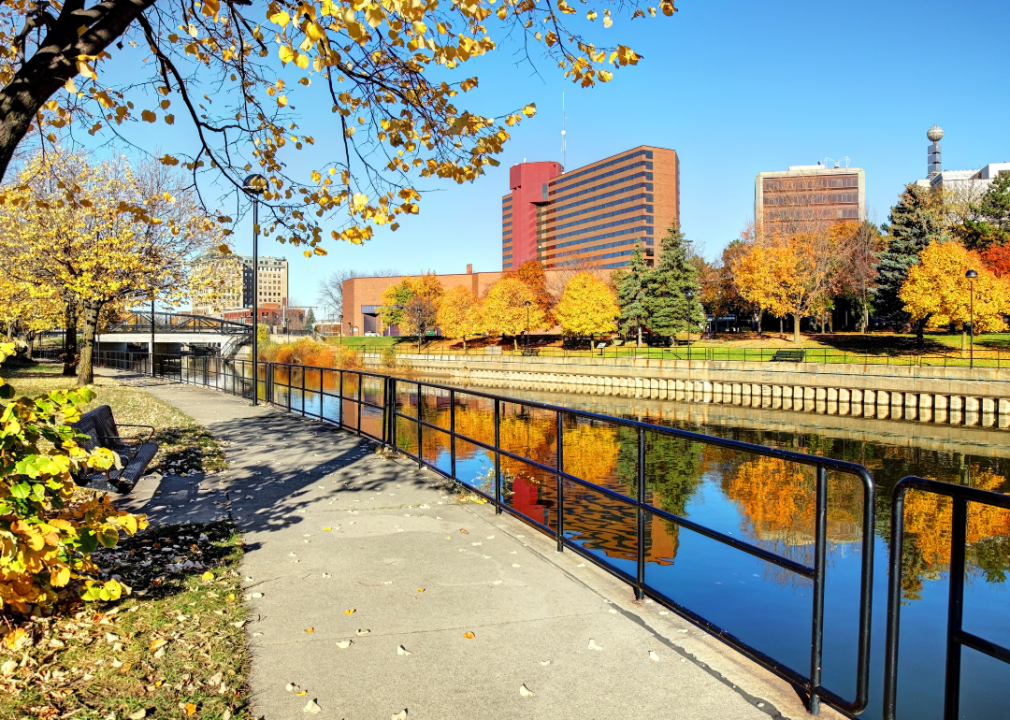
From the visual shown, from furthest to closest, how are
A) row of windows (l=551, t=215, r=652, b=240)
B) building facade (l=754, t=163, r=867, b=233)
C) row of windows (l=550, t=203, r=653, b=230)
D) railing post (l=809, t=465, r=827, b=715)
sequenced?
row of windows (l=550, t=203, r=653, b=230) → row of windows (l=551, t=215, r=652, b=240) → building facade (l=754, t=163, r=867, b=233) → railing post (l=809, t=465, r=827, b=715)

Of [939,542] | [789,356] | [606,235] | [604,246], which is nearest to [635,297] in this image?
[789,356]

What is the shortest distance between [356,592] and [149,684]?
1443 mm

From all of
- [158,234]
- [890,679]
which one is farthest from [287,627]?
[158,234]

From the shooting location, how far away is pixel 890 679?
104 inches

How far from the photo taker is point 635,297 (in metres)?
60.5

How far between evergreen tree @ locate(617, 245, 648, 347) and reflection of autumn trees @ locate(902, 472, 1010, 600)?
1742 inches

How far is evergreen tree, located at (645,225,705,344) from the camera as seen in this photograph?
57562mm

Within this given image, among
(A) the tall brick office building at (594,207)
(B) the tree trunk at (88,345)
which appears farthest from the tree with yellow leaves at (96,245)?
(A) the tall brick office building at (594,207)

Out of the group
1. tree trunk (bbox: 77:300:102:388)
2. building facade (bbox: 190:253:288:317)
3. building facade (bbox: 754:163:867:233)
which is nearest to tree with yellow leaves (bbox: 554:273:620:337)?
building facade (bbox: 754:163:867:233)

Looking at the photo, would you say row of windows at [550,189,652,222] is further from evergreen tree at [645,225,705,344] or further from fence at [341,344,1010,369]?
fence at [341,344,1010,369]

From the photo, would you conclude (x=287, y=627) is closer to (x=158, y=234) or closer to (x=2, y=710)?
(x=2, y=710)

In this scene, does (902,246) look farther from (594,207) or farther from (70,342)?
(594,207)

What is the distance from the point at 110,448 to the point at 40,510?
169 inches

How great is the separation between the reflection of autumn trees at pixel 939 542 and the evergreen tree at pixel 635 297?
44.2 metres
